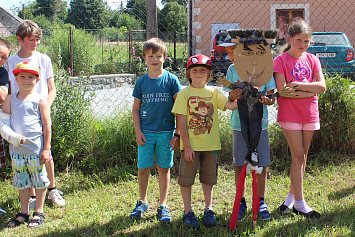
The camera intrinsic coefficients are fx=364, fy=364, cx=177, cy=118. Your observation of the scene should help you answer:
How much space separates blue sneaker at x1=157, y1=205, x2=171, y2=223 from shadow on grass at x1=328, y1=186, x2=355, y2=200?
4.79 feet

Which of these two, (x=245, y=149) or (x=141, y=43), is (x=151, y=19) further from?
(x=141, y=43)

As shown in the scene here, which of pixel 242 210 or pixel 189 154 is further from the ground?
pixel 189 154

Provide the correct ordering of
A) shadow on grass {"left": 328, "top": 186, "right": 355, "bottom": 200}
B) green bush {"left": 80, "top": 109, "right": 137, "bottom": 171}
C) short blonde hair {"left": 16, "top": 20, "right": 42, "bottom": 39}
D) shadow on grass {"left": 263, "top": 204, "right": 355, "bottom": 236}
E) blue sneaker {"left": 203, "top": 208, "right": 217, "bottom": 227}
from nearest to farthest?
shadow on grass {"left": 263, "top": 204, "right": 355, "bottom": 236} → blue sneaker {"left": 203, "top": 208, "right": 217, "bottom": 227} → short blonde hair {"left": 16, "top": 20, "right": 42, "bottom": 39} → shadow on grass {"left": 328, "top": 186, "right": 355, "bottom": 200} → green bush {"left": 80, "top": 109, "right": 137, "bottom": 171}

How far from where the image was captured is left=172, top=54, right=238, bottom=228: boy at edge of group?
104 inches

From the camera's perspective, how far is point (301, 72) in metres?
2.74

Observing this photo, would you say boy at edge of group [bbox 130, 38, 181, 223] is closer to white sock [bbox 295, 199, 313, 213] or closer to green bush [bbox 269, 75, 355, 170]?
white sock [bbox 295, 199, 313, 213]

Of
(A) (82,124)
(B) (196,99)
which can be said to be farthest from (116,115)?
(B) (196,99)

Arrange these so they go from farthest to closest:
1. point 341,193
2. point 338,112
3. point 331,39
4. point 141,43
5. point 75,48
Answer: point 141,43
point 75,48
point 331,39
point 338,112
point 341,193

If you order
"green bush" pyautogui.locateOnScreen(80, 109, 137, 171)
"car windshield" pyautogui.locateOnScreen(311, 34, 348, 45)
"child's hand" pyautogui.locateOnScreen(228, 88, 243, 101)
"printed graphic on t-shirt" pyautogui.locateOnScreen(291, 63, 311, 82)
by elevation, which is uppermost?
"car windshield" pyautogui.locateOnScreen(311, 34, 348, 45)

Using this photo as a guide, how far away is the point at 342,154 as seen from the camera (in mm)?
4078

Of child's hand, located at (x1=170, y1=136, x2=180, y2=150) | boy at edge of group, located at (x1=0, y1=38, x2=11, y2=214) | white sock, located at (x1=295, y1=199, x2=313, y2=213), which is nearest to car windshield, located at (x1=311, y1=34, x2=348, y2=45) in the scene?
white sock, located at (x1=295, y1=199, x2=313, y2=213)

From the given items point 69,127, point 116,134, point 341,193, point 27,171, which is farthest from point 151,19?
point 341,193

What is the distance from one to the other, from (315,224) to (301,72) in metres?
1.14

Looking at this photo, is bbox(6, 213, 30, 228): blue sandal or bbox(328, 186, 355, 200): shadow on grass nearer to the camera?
bbox(6, 213, 30, 228): blue sandal
